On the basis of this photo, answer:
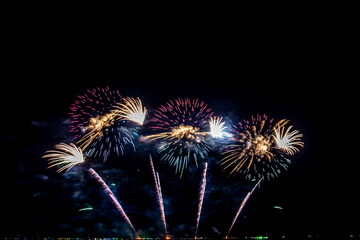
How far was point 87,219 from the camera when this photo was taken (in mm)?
33406

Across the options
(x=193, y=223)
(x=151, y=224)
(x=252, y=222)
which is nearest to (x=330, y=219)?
(x=252, y=222)

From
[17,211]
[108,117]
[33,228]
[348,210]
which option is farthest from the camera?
[33,228]

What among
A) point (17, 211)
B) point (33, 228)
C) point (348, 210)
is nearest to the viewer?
point (348, 210)

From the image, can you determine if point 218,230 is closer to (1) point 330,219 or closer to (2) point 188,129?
(1) point 330,219

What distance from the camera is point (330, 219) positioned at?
29.1m

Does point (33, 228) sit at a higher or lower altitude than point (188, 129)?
lower

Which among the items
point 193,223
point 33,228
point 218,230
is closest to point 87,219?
point 33,228

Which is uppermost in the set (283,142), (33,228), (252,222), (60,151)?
(283,142)

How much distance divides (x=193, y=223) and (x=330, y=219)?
795 inches

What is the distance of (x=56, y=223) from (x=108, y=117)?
3509cm

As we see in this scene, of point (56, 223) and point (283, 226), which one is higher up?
point (283, 226)

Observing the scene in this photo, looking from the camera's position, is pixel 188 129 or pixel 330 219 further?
pixel 330 219

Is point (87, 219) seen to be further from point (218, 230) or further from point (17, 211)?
point (218, 230)

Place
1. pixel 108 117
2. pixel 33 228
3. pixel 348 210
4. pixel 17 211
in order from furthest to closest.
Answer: pixel 33 228 → pixel 17 211 → pixel 348 210 → pixel 108 117
